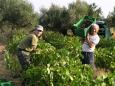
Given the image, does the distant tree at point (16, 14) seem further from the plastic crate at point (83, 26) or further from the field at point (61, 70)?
the field at point (61, 70)

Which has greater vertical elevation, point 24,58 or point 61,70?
point 24,58

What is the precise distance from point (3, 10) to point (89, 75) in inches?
605

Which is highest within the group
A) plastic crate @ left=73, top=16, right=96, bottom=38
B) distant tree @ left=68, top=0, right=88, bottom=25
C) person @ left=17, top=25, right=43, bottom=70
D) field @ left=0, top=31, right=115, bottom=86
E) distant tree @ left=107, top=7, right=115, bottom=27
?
distant tree @ left=68, top=0, right=88, bottom=25

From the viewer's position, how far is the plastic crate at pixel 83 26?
20.0 meters

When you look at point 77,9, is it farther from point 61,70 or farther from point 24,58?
point 61,70

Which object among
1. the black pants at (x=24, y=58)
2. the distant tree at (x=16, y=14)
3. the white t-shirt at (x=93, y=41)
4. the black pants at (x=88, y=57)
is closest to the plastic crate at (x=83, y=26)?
the distant tree at (x=16, y=14)

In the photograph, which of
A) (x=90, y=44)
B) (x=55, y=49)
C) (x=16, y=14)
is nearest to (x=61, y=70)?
(x=90, y=44)

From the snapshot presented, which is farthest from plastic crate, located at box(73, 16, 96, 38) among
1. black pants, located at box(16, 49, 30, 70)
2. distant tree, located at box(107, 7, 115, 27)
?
black pants, located at box(16, 49, 30, 70)

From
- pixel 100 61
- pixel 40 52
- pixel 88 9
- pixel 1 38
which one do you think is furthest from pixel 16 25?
pixel 40 52

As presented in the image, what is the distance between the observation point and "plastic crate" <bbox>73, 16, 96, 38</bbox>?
20.0 m

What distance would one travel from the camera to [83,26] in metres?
21.2

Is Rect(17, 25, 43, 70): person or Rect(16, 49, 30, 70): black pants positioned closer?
Rect(17, 25, 43, 70): person

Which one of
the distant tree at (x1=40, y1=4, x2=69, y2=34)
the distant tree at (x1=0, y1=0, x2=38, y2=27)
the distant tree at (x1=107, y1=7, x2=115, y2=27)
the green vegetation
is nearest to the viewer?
the green vegetation

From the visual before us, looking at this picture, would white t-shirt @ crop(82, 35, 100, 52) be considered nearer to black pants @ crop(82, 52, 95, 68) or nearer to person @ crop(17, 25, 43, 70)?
black pants @ crop(82, 52, 95, 68)
